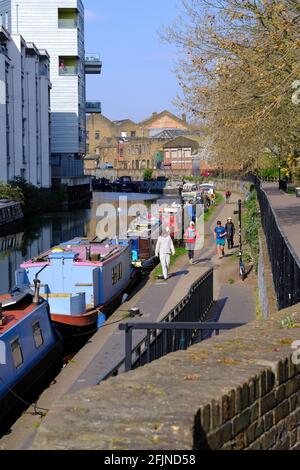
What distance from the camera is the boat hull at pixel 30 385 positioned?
44.7ft

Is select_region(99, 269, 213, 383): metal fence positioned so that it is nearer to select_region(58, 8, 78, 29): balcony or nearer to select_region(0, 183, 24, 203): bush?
select_region(0, 183, 24, 203): bush

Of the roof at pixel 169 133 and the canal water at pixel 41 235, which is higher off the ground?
the roof at pixel 169 133

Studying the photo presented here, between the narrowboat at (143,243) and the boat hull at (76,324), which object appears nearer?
the boat hull at (76,324)

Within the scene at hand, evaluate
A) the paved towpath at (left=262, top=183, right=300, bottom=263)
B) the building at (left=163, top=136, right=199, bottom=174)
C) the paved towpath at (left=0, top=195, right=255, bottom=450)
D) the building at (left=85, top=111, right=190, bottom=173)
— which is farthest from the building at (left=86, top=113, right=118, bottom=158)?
the paved towpath at (left=0, top=195, right=255, bottom=450)

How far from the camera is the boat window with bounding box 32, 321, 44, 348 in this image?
1650 cm

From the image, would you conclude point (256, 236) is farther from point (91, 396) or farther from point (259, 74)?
point (91, 396)

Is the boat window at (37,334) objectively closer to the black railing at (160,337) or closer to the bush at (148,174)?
the black railing at (160,337)

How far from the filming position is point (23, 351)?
51.0ft

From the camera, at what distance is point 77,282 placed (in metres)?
21.8

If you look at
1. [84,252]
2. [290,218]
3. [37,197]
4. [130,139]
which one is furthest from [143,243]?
[130,139]

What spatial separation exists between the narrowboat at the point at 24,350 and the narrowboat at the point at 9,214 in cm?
3880

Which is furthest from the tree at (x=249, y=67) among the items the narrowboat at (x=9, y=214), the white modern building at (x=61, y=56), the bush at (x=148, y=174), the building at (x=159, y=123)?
the building at (x=159, y=123)

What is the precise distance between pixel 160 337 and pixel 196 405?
21.4 feet

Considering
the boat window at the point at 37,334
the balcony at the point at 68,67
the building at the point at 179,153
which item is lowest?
the boat window at the point at 37,334
